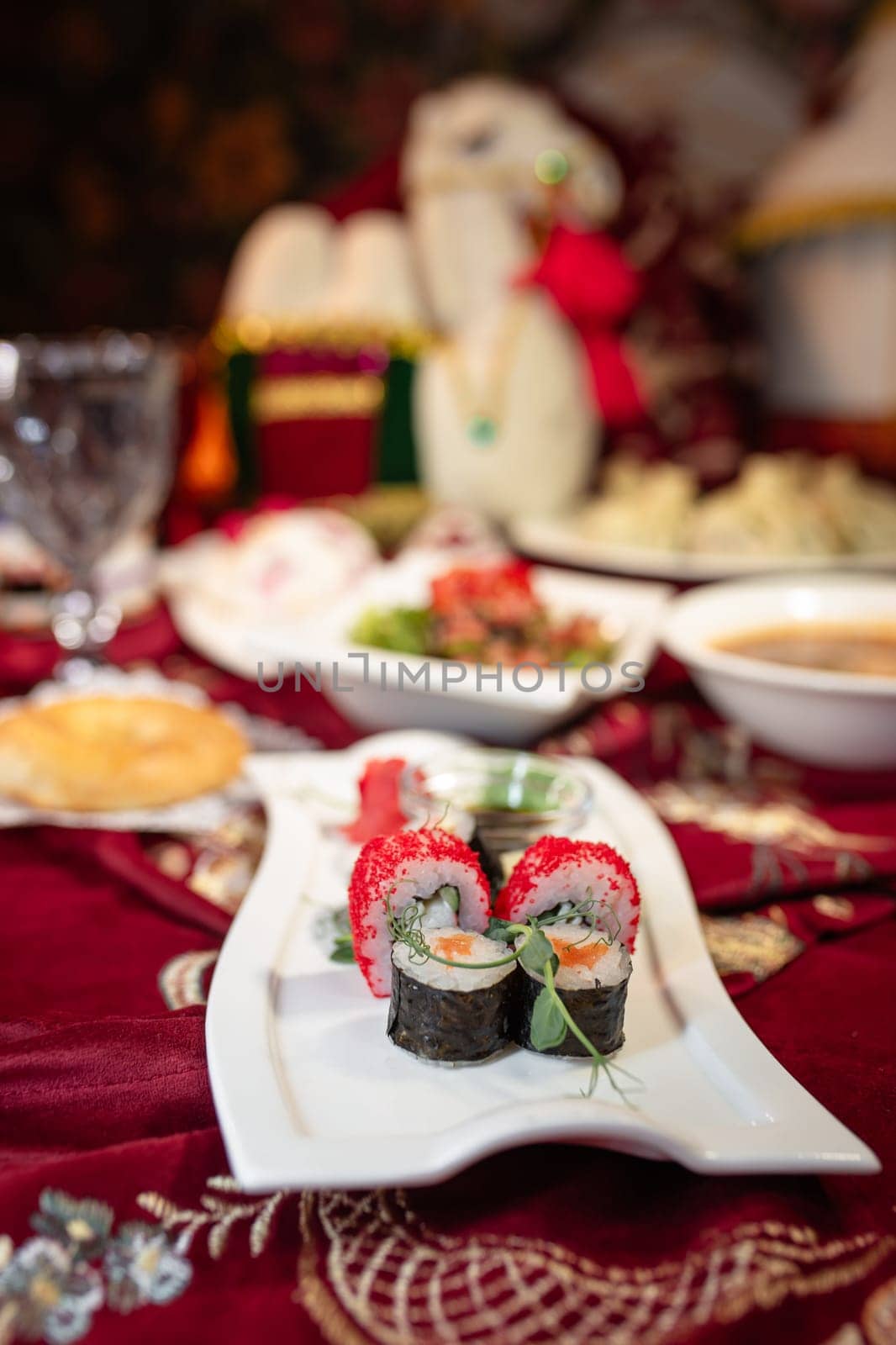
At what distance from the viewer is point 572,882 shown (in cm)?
53

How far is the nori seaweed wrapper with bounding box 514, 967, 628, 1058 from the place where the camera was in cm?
48

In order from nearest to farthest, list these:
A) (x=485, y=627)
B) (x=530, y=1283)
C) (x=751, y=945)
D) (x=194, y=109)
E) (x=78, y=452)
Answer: (x=530, y=1283)
(x=751, y=945)
(x=485, y=627)
(x=78, y=452)
(x=194, y=109)

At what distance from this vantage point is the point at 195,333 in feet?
8.29

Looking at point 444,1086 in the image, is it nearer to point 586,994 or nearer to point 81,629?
point 586,994

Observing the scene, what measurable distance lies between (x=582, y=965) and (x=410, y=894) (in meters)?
0.09

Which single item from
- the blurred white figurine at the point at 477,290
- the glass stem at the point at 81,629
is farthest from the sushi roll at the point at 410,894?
the blurred white figurine at the point at 477,290

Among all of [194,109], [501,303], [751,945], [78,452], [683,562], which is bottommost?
[751,945]

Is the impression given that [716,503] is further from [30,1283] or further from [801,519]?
[30,1283]

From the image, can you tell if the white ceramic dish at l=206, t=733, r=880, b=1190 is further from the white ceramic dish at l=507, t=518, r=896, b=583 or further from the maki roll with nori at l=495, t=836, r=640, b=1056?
the white ceramic dish at l=507, t=518, r=896, b=583

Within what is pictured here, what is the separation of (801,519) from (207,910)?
863mm

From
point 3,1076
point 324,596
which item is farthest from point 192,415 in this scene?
point 3,1076

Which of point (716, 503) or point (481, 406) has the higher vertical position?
point (481, 406)

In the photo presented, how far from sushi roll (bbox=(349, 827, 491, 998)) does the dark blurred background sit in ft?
6.71

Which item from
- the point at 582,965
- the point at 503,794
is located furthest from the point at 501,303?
the point at 582,965
